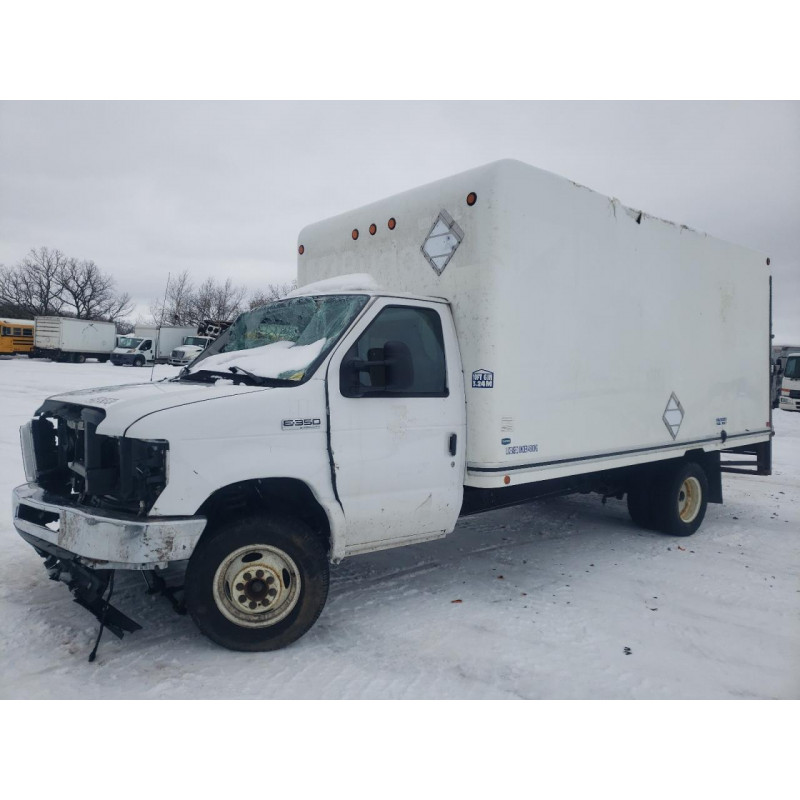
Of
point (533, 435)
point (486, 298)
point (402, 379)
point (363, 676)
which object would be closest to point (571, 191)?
point (486, 298)

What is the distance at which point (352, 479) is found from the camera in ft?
14.5

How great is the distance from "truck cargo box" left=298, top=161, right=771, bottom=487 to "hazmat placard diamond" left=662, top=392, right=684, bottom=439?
0.07 feet

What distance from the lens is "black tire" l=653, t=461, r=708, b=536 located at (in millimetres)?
7238

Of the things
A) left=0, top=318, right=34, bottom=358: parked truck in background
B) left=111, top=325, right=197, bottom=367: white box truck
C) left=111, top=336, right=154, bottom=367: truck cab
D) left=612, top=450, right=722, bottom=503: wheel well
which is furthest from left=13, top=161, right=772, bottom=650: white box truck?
left=0, top=318, right=34, bottom=358: parked truck in background

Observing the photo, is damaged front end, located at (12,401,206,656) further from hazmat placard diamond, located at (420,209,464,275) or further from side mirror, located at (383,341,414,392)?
hazmat placard diamond, located at (420,209,464,275)

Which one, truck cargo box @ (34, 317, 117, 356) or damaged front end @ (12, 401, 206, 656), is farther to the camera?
truck cargo box @ (34, 317, 117, 356)

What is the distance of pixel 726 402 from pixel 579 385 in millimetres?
3097

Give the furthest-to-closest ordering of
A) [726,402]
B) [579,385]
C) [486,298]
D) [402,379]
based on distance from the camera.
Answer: [726,402], [579,385], [486,298], [402,379]

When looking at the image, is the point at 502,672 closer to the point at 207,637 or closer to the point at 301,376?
the point at 207,637

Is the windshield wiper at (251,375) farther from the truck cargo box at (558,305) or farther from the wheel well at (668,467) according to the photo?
the wheel well at (668,467)

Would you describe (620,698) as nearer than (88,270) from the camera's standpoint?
Yes

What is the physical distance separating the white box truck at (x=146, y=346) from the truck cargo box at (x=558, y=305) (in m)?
32.7

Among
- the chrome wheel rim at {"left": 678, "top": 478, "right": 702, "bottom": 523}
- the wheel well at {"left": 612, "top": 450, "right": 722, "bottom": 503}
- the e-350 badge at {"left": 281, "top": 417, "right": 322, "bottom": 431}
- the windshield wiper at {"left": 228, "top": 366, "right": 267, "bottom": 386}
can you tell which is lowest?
the chrome wheel rim at {"left": 678, "top": 478, "right": 702, "bottom": 523}

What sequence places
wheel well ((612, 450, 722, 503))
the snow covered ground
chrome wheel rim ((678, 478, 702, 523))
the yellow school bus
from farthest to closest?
the yellow school bus, chrome wheel rim ((678, 478, 702, 523)), wheel well ((612, 450, 722, 503)), the snow covered ground
